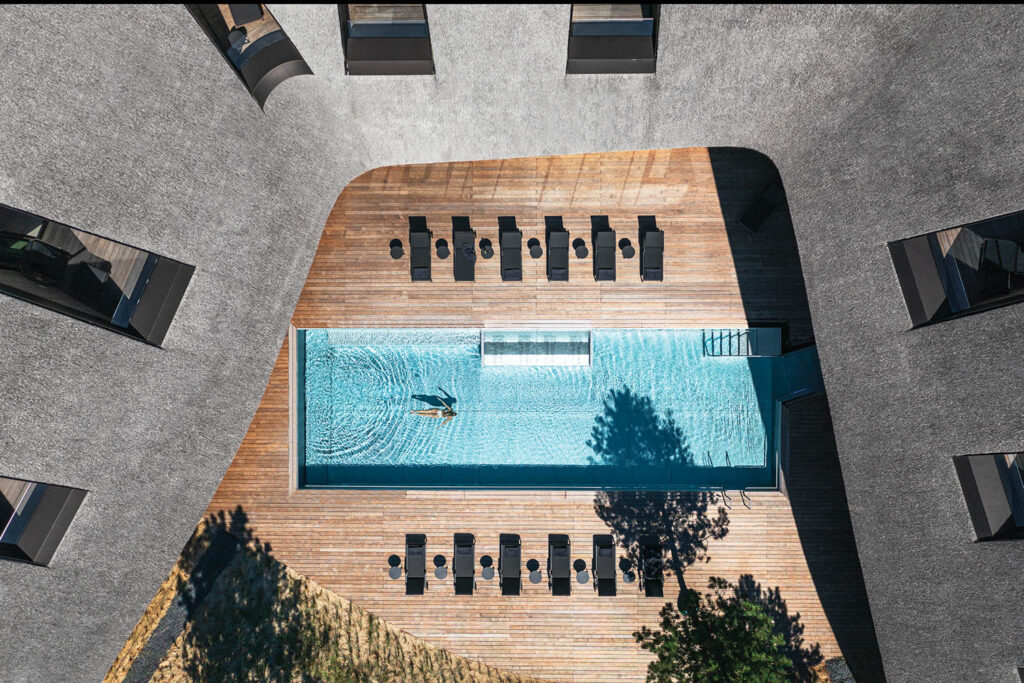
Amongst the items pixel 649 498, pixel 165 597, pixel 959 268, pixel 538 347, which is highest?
pixel 959 268

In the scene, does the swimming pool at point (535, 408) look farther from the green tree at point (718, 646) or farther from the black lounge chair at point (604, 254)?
the green tree at point (718, 646)

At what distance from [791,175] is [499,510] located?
8.38 meters

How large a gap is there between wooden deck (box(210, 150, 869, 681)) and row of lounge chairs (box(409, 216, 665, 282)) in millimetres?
200

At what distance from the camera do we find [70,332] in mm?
7988

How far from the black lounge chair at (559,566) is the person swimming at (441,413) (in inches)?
129

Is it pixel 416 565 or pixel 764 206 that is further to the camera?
pixel 416 565

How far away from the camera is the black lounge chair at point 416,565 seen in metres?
10.6

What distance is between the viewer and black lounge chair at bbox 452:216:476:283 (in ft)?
34.9

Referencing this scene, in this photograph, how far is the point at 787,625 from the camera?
1070cm

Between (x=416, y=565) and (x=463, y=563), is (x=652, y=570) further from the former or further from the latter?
(x=416, y=565)

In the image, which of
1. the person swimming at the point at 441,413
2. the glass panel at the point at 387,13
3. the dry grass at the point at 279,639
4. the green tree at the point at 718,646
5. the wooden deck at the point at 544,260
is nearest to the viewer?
the glass panel at the point at 387,13

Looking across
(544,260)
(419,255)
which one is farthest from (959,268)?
(419,255)

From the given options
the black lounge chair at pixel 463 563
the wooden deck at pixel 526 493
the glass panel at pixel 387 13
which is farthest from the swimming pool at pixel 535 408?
the glass panel at pixel 387 13

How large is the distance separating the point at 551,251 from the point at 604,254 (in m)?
1.07
